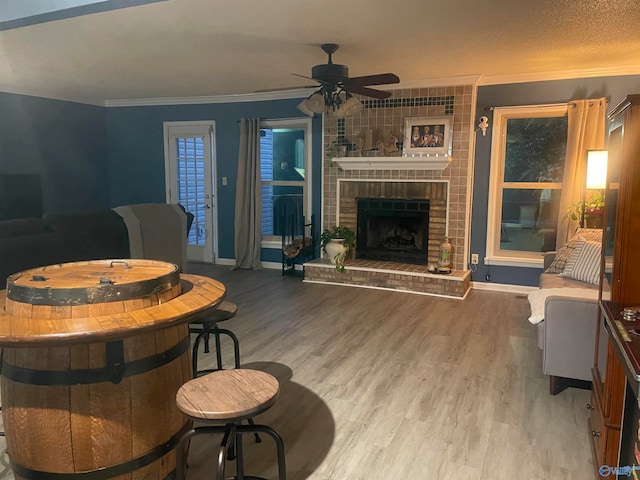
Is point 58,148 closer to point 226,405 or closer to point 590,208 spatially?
point 226,405

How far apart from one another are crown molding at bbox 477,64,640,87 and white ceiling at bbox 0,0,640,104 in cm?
1

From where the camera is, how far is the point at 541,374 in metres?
3.13

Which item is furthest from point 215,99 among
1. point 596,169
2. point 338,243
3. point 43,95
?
point 596,169

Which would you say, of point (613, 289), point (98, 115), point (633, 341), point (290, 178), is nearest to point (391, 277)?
point (290, 178)

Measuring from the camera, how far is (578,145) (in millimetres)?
4656

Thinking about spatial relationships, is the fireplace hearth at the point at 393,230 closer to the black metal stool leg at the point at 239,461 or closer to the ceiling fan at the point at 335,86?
the ceiling fan at the point at 335,86

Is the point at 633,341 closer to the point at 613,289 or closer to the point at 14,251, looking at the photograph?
the point at 613,289

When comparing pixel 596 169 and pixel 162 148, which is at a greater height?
pixel 162 148

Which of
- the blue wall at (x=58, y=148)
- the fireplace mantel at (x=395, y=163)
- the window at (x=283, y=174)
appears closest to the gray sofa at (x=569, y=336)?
the fireplace mantel at (x=395, y=163)

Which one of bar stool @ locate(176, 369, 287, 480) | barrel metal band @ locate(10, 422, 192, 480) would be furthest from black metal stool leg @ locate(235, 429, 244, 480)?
barrel metal band @ locate(10, 422, 192, 480)

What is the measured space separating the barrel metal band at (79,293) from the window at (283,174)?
458cm

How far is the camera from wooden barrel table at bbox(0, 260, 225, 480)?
4.87ft

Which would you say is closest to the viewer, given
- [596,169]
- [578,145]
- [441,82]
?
[596,169]

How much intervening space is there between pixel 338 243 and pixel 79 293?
4235mm
